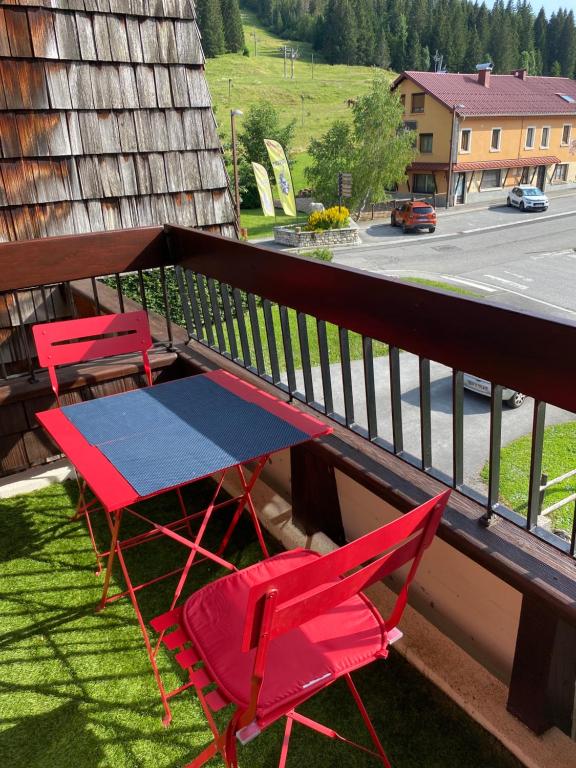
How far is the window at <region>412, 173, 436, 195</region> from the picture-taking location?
2906 cm

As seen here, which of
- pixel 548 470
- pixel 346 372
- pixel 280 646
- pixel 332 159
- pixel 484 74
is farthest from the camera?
pixel 484 74

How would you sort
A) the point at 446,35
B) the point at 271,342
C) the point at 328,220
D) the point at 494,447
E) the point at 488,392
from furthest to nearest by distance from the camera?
the point at 446,35, the point at 328,220, the point at 488,392, the point at 271,342, the point at 494,447

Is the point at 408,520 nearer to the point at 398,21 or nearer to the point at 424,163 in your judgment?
the point at 424,163

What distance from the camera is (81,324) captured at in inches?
97.9

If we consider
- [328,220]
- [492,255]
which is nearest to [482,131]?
[492,255]

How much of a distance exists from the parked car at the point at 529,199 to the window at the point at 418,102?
19.3ft

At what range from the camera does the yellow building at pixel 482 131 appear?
2767 centimetres

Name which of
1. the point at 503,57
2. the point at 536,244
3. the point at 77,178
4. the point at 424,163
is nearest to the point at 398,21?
the point at 503,57

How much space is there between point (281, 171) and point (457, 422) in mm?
16633

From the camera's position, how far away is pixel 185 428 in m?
1.90

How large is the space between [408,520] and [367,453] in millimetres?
800

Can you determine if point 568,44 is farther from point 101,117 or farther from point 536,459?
point 536,459

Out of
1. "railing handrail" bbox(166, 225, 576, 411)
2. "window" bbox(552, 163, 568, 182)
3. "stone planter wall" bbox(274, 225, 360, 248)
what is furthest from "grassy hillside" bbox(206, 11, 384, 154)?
"railing handrail" bbox(166, 225, 576, 411)

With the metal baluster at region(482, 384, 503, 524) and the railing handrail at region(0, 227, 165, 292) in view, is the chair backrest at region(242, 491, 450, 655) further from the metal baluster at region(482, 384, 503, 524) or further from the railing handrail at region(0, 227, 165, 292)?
the railing handrail at region(0, 227, 165, 292)
